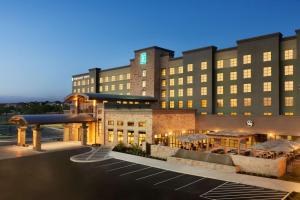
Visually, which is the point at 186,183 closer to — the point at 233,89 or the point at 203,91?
the point at 233,89

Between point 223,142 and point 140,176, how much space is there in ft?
71.9

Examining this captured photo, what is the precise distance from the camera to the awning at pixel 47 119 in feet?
137

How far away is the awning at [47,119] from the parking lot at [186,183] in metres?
15.4

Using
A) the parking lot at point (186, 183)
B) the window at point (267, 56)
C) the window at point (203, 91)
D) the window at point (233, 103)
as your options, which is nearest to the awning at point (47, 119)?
the parking lot at point (186, 183)

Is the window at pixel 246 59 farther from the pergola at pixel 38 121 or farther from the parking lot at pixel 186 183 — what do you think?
the pergola at pixel 38 121

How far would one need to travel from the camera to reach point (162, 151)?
116 ft

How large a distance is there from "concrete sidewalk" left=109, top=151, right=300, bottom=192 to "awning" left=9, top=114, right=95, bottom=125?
1427 centimetres

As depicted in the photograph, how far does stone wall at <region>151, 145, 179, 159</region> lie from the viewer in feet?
112

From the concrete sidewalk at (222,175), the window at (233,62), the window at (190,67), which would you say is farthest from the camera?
the window at (190,67)

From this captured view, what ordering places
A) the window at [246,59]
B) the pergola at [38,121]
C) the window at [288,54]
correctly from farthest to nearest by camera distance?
the window at [246,59], the window at [288,54], the pergola at [38,121]

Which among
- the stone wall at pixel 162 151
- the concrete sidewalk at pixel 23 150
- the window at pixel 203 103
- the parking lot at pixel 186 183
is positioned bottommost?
the concrete sidewalk at pixel 23 150

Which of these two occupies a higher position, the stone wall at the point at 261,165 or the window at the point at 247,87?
the window at the point at 247,87

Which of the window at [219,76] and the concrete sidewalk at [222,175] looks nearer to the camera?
the concrete sidewalk at [222,175]

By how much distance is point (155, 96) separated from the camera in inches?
2525
